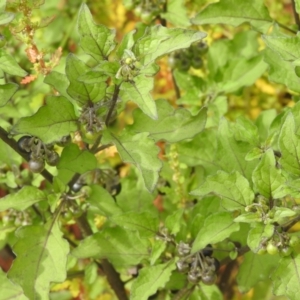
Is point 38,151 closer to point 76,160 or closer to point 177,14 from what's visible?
point 76,160

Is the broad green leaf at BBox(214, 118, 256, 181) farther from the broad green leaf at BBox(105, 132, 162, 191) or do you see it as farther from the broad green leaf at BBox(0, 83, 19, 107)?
the broad green leaf at BBox(0, 83, 19, 107)

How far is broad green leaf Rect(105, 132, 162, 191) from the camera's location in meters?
1.22

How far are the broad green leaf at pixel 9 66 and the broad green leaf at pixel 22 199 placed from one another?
322 millimetres

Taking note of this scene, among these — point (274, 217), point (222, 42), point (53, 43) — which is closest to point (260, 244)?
point (274, 217)

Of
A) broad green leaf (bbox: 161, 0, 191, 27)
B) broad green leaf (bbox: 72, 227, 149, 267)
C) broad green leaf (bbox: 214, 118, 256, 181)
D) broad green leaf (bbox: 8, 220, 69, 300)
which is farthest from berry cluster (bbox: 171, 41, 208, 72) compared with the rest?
broad green leaf (bbox: 8, 220, 69, 300)

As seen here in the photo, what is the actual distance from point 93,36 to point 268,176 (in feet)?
1.55

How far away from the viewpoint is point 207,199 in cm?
154

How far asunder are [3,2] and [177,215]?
25.9 inches

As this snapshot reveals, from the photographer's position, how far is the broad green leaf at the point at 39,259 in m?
1.36

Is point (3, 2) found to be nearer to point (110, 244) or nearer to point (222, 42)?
point (110, 244)

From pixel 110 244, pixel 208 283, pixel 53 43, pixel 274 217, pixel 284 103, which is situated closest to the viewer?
pixel 274 217

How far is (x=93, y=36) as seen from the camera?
1191mm

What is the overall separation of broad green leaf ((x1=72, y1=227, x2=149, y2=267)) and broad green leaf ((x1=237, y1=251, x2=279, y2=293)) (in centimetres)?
28

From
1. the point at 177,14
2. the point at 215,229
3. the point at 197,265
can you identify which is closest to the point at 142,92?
the point at 215,229
